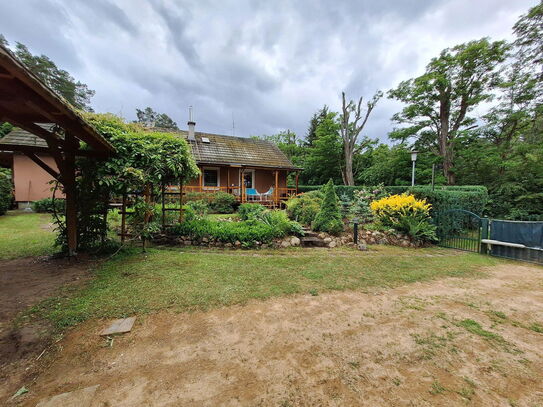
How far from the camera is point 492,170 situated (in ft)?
37.9

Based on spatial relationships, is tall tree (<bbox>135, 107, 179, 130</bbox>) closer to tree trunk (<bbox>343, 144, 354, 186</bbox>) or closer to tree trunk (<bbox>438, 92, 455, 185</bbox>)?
tree trunk (<bbox>343, 144, 354, 186</bbox>)

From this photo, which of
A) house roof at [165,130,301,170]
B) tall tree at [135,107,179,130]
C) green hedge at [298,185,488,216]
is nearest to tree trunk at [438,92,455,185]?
green hedge at [298,185,488,216]

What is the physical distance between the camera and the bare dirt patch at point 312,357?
163 centimetres

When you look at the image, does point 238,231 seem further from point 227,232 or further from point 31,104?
point 31,104

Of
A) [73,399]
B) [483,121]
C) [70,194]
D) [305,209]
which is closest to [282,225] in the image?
[305,209]

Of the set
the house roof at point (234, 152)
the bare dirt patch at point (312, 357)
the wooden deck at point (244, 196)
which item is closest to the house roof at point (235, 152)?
the house roof at point (234, 152)

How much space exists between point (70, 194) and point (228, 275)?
3708 millimetres

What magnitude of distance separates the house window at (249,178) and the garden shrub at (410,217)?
9.24m

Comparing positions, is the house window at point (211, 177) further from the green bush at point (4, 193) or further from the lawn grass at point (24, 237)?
the green bush at point (4, 193)

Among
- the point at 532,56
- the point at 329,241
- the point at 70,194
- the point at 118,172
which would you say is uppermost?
the point at 532,56

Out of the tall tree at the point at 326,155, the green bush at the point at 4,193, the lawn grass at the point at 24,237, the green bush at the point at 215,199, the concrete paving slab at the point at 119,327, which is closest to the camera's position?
the concrete paving slab at the point at 119,327

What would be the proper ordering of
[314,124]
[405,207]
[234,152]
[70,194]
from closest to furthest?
[70,194], [405,207], [234,152], [314,124]

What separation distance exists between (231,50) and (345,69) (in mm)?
7690

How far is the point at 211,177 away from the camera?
14.0 metres
